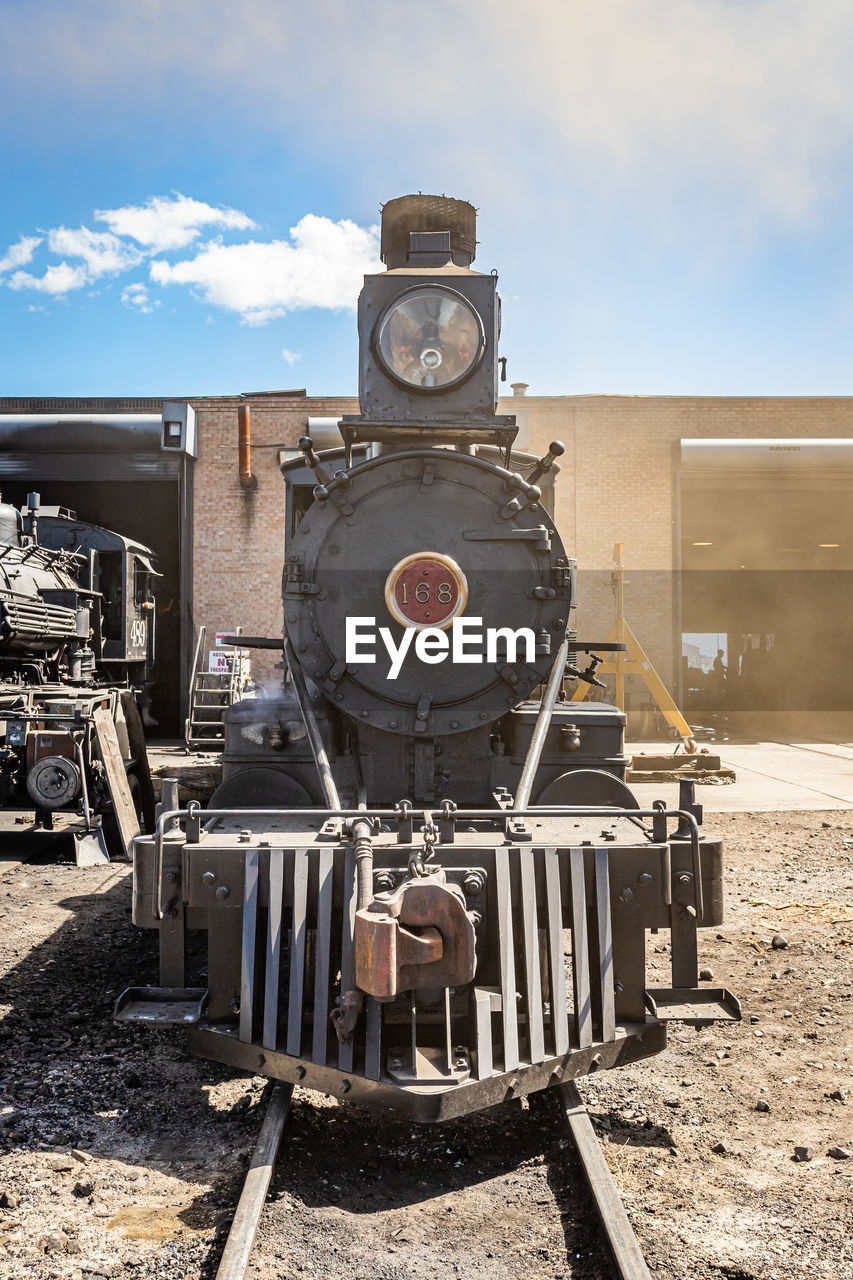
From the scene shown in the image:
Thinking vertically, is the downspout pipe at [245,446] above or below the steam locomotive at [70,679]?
above

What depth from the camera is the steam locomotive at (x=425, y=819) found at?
2.74 m

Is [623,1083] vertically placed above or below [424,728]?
below

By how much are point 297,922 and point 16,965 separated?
8.09 ft

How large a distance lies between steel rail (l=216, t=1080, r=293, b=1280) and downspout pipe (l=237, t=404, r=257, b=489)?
12.9 meters

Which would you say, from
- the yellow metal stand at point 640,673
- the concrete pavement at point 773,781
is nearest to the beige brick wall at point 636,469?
the yellow metal stand at point 640,673

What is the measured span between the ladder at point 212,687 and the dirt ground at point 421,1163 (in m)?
9.67

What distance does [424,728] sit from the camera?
3.83m

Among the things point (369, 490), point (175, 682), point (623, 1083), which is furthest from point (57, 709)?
point (175, 682)

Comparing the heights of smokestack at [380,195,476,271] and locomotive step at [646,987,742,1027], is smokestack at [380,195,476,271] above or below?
above

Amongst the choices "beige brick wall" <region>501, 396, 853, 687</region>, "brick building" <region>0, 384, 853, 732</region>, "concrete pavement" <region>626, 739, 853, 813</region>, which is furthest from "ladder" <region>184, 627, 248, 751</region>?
"concrete pavement" <region>626, 739, 853, 813</region>

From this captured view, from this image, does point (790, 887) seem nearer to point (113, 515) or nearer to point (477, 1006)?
point (477, 1006)

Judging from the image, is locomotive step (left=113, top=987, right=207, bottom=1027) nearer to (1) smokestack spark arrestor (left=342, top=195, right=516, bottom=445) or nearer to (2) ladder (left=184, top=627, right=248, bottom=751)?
(1) smokestack spark arrestor (left=342, top=195, right=516, bottom=445)

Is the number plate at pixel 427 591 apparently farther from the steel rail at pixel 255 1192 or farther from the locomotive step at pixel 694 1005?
the steel rail at pixel 255 1192

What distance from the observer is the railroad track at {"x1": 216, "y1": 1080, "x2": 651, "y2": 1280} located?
2.10 metres
